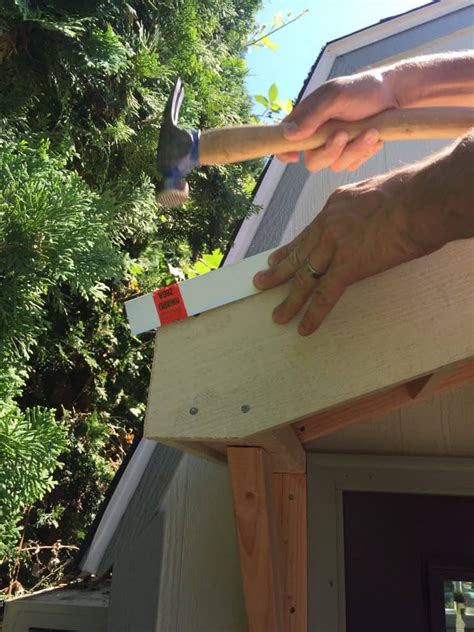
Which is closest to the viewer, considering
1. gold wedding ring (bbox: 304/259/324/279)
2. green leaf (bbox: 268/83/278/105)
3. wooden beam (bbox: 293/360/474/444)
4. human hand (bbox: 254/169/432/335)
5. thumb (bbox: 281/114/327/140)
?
human hand (bbox: 254/169/432/335)

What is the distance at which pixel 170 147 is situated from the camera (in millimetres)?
1279

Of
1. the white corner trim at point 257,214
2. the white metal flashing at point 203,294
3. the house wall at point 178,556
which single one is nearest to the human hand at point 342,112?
the white metal flashing at point 203,294

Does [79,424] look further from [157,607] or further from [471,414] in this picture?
[471,414]

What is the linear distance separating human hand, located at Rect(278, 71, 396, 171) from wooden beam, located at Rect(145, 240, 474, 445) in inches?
13.9

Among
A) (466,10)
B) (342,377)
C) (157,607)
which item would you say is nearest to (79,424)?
(157,607)

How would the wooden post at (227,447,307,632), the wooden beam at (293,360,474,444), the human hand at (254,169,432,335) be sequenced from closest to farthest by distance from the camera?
1. the human hand at (254,169,432,335)
2. the wooden post at (227,447,307,632)
3. the wooden beam at (293,360,474,444)

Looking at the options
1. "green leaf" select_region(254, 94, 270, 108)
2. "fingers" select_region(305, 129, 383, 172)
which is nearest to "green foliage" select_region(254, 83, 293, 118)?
"green leaf" select_region(254, 94, 270, 108)

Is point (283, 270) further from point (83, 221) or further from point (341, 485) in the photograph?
point (341, 485)

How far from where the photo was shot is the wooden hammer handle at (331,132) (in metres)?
1.29

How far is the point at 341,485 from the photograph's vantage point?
75.0 inches

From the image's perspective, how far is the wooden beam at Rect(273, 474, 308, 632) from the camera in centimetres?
155

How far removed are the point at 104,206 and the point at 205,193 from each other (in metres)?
1.21

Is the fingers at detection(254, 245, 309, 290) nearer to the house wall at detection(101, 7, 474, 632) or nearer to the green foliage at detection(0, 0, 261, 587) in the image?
the green foliage at detection(0, 0, 261, 587)

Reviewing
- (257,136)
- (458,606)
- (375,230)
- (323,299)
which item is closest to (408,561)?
(458,606)
